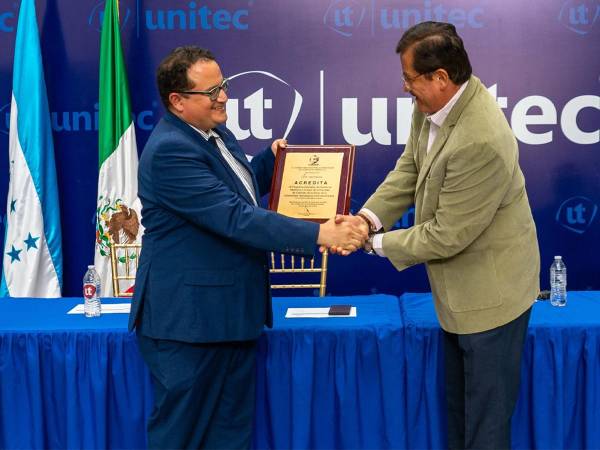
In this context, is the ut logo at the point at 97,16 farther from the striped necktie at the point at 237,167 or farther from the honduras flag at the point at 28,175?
the striped necktie at the point at 237,167

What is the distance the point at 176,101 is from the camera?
2492mm

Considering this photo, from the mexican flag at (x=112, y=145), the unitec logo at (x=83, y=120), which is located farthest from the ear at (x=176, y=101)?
the unitec logo at (x=83, y=120)

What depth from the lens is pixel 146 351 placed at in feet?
8.44

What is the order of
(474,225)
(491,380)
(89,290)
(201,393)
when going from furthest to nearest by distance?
(89,290) → (201,393) → (491,380) → (474,225)

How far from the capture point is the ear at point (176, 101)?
2484 mm

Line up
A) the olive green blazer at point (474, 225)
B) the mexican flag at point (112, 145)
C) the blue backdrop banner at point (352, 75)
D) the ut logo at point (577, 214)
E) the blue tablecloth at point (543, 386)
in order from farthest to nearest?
the ut logo at point (577, 214) → the blue backdrop banner at point (352, 75) → the mexican flag at point (112, 145) → the blue tablecloth at point (543, 386) → the olive green blazer at point (474, 225)

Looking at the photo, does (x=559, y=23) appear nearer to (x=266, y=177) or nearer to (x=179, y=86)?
(x=266, y=177)

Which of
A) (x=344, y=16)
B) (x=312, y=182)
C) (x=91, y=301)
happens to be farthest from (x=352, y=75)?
(x=91, y=301)

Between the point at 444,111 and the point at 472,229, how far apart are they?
14.6 inches

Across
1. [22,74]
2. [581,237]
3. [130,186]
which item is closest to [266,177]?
[130,186]

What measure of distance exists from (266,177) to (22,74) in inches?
85.8

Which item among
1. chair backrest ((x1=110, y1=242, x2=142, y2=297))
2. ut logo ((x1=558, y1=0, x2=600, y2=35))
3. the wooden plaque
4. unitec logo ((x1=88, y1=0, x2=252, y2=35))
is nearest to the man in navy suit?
the wooden plaque

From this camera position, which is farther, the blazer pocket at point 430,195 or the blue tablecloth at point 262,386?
the blue tablecloth at point 262,386

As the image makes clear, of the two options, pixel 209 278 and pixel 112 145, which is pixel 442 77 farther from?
pixel 112 145
